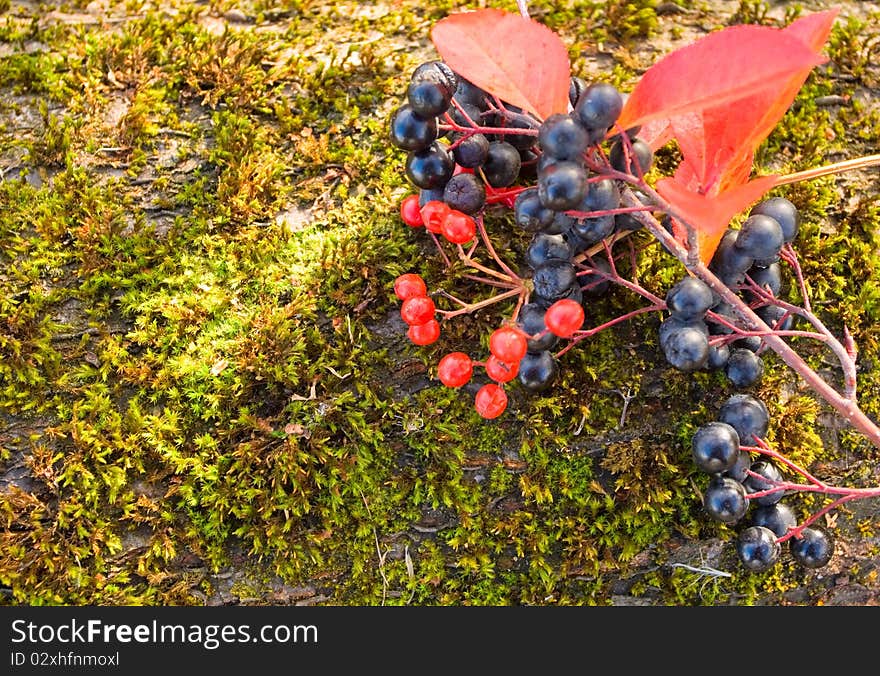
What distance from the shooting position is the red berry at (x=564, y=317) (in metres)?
2.00

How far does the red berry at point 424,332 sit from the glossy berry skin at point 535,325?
0.87ft

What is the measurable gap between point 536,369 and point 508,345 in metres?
0.23

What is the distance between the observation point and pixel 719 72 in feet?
5.57

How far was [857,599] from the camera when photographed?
2.45 metres

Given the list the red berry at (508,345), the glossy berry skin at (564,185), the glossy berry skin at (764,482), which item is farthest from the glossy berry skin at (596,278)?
the glossy berry skin at (764,482)

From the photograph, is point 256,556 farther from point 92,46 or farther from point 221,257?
point 92,46

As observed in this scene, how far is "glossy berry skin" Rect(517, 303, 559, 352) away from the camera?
6.95 feet

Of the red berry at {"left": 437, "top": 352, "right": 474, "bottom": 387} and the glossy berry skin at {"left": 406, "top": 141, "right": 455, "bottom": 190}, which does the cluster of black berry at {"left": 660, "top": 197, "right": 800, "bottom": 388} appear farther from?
the glossy berry skin at {"left": 406, "top": 141, "right": 455, "bottom": 190}

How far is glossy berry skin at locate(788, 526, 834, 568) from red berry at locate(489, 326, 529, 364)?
1.16m

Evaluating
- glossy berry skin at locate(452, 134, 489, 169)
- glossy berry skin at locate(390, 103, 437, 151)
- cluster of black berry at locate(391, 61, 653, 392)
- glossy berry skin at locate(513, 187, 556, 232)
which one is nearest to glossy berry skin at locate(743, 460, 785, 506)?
cluster of black berry at locate(391, 61, 653, 392)

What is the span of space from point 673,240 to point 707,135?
0.29 m

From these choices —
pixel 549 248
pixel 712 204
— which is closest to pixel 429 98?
pixel 549 248

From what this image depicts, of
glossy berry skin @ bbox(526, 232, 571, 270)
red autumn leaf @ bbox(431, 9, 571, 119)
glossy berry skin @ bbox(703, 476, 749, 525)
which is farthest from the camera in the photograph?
glossy berry skin @ bbox(703, 476, 749, 525)

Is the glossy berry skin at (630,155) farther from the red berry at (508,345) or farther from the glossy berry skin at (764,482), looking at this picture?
the glossy berry skin at (764,482)
